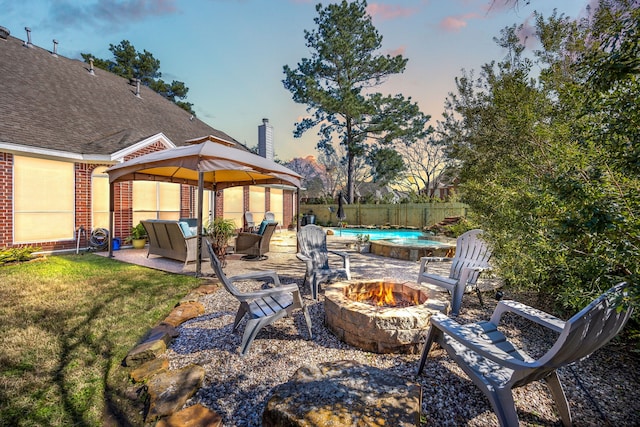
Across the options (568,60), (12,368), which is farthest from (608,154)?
(12,368)

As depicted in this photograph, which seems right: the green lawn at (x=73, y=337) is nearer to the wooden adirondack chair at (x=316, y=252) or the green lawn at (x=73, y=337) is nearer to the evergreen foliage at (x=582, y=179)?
the wooden adirondack chair at (x=316, y=252)

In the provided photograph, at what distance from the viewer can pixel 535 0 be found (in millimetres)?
2816

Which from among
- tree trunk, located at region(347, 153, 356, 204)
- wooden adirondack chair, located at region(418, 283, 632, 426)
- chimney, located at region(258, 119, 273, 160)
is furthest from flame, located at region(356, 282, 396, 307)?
tree trunk, located at region(347, 153, 356, 204)

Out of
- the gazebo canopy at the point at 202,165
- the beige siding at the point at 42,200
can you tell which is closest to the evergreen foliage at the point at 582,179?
the gazebo canopy at the point at 202,165

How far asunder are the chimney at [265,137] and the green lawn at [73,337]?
14585 millimetres

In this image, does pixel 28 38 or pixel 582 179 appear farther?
pixel 28 38

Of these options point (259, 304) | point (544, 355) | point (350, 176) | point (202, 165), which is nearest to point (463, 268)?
point (544, 355)

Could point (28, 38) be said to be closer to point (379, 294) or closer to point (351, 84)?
point (351, 84)

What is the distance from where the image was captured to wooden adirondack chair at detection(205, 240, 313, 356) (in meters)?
Result: 2.86

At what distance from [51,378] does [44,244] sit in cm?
749

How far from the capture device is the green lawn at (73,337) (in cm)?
216

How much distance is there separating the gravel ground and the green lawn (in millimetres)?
521

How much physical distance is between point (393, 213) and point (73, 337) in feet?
66.3

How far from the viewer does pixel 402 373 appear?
8.46 ft
